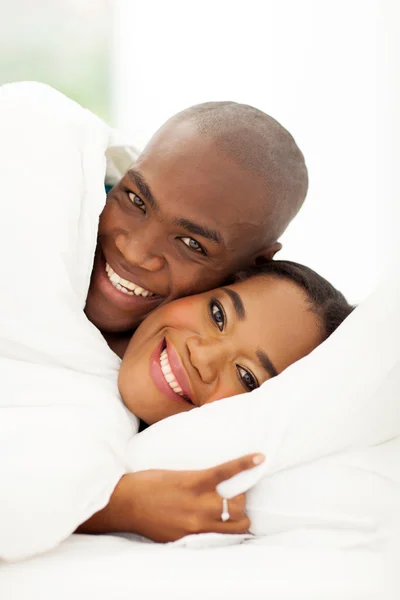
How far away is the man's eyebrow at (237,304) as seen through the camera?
1.05 meters

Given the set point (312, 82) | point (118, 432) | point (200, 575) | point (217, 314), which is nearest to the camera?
point (200, 575)

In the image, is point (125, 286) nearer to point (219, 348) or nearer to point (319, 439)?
point (219, 348)

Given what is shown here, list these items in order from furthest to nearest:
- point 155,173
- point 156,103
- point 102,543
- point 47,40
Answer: point 47,40, point 156,103, point 155,173, point 102,543

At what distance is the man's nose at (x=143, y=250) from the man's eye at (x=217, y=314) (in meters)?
0.14

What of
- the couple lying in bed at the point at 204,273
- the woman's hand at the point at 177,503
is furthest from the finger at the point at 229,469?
the couple lying in bed at the point at 204,273

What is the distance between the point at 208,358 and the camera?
102 centimetres

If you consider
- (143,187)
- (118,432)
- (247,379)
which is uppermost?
(143,187)

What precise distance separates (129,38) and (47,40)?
1.43 ft

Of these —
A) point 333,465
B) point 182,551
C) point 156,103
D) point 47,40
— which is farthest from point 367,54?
point 182,551

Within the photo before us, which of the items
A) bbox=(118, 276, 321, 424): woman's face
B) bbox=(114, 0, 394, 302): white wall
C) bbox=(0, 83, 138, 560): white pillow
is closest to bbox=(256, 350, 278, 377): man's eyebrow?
bbox=(118, 276, 321, 424): woman's face

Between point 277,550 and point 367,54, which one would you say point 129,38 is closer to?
point 367,54

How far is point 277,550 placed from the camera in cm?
79

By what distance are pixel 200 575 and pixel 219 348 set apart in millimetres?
366

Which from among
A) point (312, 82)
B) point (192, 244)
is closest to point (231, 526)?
point (192, 244)
